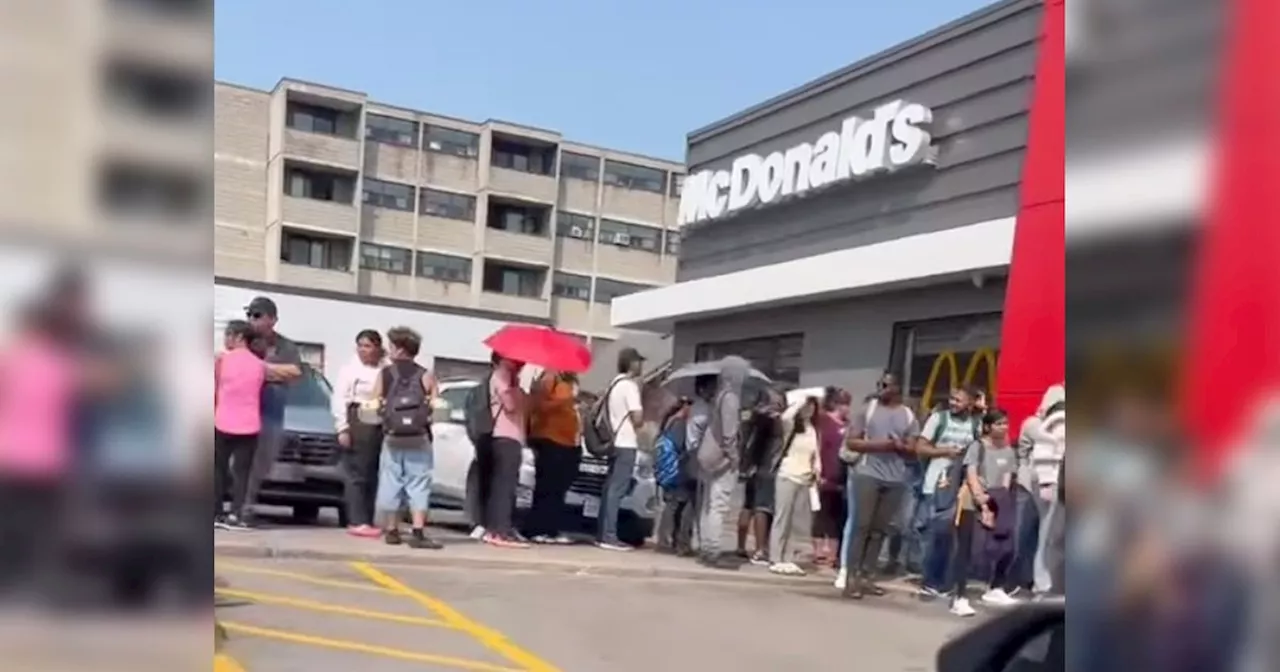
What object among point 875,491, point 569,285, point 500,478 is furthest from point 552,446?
point 569,285

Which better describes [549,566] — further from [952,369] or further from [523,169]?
[523,169]

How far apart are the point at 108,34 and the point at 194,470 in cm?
31

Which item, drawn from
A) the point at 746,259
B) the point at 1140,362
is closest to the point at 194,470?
the point at 1140,362

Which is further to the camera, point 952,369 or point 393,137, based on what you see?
point 393,137

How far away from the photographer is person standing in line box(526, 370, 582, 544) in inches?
252

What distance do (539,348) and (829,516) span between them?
1.93m

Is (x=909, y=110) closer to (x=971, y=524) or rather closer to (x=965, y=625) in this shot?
(x=971, y=524)

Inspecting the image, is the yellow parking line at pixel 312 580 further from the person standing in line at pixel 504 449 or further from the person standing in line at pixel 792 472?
the person standing in line at pixel 792 472

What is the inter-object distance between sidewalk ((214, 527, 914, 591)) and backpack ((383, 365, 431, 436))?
53 centimetres

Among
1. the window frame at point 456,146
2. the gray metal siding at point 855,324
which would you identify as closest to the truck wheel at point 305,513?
the gray metal siding at point 855,324

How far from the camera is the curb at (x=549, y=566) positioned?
17.3ft

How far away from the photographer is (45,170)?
85 cm

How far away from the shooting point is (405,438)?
18.7 ft

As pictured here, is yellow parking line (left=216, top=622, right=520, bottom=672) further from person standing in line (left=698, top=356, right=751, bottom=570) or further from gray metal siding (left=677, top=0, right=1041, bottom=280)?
gray metal siding (left=677, top=0, right=1041, bottom=280)
